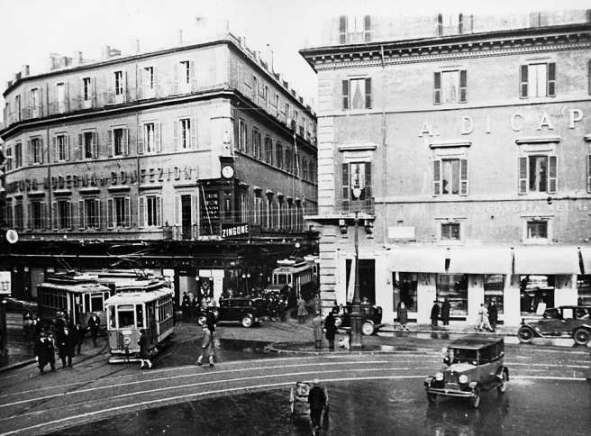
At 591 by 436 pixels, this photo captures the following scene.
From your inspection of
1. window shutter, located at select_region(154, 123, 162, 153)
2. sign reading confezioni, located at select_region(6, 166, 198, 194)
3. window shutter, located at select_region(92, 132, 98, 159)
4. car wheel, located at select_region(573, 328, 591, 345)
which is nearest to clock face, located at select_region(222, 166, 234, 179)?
sign reading confezioni, located at select_region(6, 166, 198, 194)

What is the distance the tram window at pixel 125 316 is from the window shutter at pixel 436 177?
15.3 metres

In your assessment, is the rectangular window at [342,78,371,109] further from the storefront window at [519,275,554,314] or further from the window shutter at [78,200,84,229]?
the window shutter at [78,200,84,229]

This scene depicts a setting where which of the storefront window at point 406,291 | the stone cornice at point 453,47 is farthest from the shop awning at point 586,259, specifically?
the stone cornice at point 453,47

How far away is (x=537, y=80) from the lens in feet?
85.2

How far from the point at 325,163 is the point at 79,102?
Result: 56.2 feet

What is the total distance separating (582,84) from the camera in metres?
25.3

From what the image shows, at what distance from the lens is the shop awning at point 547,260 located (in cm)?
2517

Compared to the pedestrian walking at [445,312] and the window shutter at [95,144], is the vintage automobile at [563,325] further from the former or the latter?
the window shutter at [95,144]

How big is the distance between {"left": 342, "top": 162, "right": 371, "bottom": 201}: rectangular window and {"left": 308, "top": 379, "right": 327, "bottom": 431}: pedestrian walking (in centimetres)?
1675

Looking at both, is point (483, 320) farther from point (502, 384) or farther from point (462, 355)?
point (462, 355)

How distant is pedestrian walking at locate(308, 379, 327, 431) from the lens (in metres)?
12.1

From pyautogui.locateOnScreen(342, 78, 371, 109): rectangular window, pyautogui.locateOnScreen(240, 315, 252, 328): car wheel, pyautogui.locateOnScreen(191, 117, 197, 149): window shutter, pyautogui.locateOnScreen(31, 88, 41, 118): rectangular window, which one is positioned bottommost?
pyautogui.locateOnScreen(240, 315, 252, 328): car wheel

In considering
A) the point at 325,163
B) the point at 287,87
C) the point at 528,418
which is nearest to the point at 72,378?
the point at 528,418

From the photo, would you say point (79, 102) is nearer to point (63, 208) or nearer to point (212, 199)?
point (63, 208)
